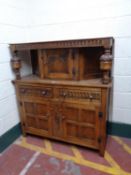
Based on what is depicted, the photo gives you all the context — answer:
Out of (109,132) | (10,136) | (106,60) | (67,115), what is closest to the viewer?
(106,60)

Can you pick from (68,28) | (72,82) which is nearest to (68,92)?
(72,82)

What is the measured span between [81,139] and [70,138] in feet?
0.45

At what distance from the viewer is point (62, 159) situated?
172 cm

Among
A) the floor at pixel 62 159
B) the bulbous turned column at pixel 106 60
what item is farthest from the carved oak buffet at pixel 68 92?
the floor at pixel 62 159

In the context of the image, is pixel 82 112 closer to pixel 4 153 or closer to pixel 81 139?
pixel 81 139

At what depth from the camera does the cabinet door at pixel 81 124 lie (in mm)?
1667

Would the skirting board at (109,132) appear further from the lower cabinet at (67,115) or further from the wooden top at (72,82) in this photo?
the wooden top at (72,82)

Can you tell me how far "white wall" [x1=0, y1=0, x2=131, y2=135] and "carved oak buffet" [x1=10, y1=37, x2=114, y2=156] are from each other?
147mm

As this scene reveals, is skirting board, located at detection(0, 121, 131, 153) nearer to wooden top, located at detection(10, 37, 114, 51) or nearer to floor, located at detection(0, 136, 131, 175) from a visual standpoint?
floor, located at detection(0, 136, 131, 175)

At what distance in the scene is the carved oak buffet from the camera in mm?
1600

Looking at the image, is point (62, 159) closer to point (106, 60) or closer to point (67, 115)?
point (67, 115)

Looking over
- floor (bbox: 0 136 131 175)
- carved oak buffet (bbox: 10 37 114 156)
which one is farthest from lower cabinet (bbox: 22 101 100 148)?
floor (bbox: 0 136 131 175)

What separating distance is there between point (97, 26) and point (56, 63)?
0.65 metres

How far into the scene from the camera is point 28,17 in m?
2.13
